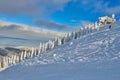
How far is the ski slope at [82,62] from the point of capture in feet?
110

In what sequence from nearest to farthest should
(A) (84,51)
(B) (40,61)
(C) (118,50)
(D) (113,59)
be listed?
(D) (113,59) < (C) (118,50) < (A) (84,51) < (B) (40,61)

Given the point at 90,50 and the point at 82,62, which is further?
the point at 90,50

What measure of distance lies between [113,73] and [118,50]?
32.4 ft

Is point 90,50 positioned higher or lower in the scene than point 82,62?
higher

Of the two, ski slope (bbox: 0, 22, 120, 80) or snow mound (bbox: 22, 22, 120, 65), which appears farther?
snow mound (bbox: 22, 22, 120, 65)

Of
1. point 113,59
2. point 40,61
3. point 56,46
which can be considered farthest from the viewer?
point 56,46

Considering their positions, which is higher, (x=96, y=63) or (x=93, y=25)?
(x=93, y=25)

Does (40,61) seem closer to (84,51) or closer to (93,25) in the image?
(84,51)

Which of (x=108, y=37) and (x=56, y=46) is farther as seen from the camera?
(x=56, y=46)

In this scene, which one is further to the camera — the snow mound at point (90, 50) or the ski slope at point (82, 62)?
the snow mound at point (90, 50)

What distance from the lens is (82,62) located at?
39656 mm

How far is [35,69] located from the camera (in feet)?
142

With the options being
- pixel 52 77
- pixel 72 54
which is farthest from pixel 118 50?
pixel 52 77

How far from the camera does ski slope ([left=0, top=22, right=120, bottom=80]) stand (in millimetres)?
33594
